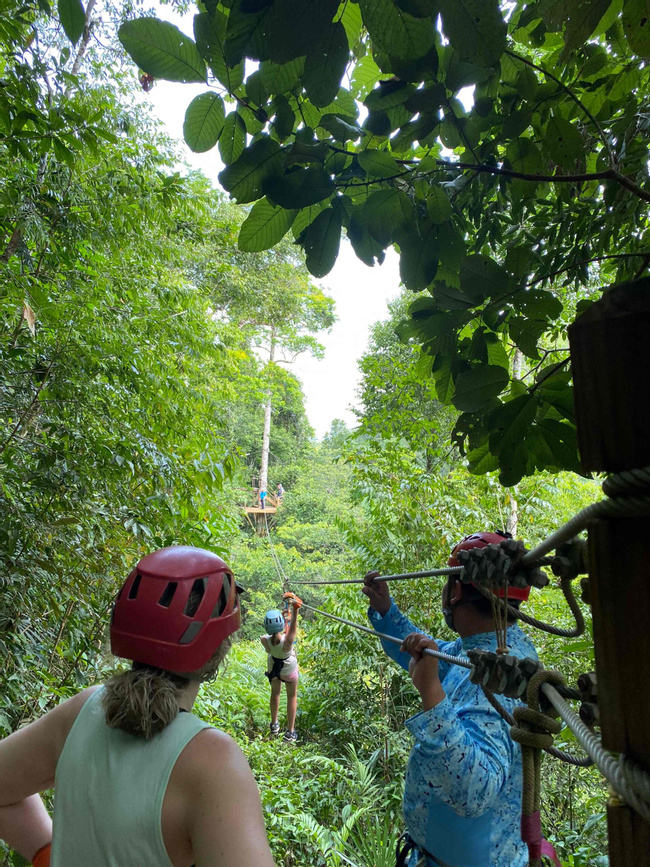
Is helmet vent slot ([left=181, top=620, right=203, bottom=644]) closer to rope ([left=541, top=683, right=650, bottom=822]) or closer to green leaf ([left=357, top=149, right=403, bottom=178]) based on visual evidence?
rope ([left=541, top=683, right=650, bottom=822])

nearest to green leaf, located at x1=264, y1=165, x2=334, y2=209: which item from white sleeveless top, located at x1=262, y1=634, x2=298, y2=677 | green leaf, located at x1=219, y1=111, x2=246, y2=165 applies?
green leaf, located at x1=219, y1=111, x2=246, y2=165

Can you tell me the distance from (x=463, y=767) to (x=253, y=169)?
4.23 ft

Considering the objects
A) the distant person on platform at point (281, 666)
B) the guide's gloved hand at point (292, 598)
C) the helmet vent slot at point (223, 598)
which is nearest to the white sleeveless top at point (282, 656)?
the distant person on platform at point (281, 666)

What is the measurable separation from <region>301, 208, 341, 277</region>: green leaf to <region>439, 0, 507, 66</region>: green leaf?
390 mm

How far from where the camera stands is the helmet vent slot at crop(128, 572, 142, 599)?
119 cm

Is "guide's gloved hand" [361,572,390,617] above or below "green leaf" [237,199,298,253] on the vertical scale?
below

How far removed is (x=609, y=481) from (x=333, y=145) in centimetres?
89

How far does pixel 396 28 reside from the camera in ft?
2.36

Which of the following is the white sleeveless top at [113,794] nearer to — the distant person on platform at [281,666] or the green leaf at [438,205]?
the green leaf at [438,205]

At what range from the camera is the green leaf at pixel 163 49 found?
0.88 m

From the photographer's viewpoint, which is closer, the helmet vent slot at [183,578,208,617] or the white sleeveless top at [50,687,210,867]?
the white sleeveless top at [50,687,210,867]

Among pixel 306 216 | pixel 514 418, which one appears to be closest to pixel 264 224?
pixel 306 216

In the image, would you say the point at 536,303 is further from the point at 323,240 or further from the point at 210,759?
the point at 210,759

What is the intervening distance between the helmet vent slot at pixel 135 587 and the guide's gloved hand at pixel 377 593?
0.97m
